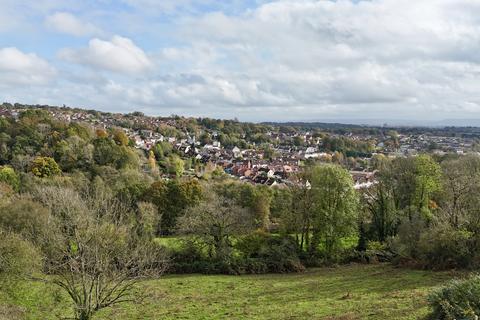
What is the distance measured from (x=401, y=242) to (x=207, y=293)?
44.9 feet

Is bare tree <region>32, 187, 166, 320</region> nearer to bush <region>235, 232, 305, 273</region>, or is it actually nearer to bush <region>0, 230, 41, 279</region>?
bush <region>0, 230, 41, 279</region>

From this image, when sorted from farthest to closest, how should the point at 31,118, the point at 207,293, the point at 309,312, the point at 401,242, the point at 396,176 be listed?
the point at 31,118 → the point at 396,176 → the point at 401,242 → the point at 207,293 → the point at 309,312

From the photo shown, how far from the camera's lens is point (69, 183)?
A: 1964 inches

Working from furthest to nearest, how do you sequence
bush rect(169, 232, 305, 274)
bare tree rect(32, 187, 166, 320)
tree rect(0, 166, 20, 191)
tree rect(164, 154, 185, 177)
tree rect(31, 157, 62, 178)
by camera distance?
tree rect(164, 154, 185, 177) → tree rect(31, 157, 62, 178) → tree rect(0, 166, 20, 191) → bush rect(169, 232, 305, 274) → bare tree rect(32, 187, 166, 320)

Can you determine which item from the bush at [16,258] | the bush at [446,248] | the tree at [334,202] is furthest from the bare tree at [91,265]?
the bush at [446,248]

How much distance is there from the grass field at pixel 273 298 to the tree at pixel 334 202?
4.13 meters

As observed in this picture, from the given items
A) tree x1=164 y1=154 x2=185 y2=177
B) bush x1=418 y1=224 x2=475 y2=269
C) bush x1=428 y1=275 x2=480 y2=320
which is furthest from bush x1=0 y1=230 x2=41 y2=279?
tree x1=164 y1=154 x2=185 y2=177

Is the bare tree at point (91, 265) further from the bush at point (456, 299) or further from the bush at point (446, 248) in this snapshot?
the bush at point (446, 248)

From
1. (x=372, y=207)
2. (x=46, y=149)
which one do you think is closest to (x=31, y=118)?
(x=46, y=149)

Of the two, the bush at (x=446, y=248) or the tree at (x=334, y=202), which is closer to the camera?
the bush at (x=446, y=248)

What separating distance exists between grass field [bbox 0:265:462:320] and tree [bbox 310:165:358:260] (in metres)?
4.13

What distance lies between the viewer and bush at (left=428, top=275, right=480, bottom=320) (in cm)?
1112

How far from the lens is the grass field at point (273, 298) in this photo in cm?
1781

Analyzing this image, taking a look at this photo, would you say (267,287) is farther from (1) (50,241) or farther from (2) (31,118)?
(2) (31,118)
